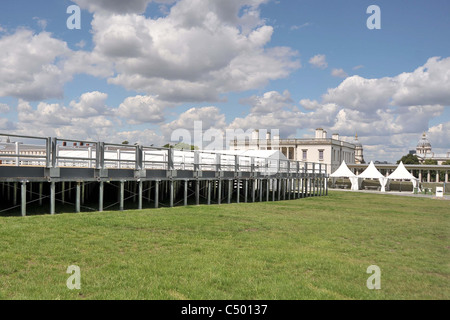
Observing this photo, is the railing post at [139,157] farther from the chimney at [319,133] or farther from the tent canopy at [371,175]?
the chimney at [319,133]

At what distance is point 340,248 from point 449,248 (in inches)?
148

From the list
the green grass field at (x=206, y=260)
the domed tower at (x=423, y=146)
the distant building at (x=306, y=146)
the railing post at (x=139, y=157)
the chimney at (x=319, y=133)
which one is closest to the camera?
the green grass field at (x=206, y=260)

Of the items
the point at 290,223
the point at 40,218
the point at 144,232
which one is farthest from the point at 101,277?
the point at 290,223

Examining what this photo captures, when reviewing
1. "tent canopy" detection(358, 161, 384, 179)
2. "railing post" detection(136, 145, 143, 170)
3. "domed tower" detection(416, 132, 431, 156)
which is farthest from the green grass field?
"domed tower" detection(416, 132, 431, 156)

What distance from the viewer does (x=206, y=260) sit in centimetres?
867

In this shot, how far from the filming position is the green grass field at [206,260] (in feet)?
22.1

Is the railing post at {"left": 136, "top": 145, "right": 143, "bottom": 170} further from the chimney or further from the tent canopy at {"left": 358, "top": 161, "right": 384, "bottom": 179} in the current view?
the chimney

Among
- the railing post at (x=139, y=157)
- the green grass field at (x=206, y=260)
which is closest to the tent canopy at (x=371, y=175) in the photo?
the green grass field at (x=206, y=260)

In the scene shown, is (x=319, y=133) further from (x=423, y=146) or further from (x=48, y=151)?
(x=423, y=146)

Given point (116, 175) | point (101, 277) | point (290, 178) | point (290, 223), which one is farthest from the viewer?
point (290, 178)

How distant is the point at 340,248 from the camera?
35.8 ft

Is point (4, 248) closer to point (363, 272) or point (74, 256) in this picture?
point (74, 256)

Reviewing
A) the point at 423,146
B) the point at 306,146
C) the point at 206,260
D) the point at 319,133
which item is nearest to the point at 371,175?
the point at 306,146
